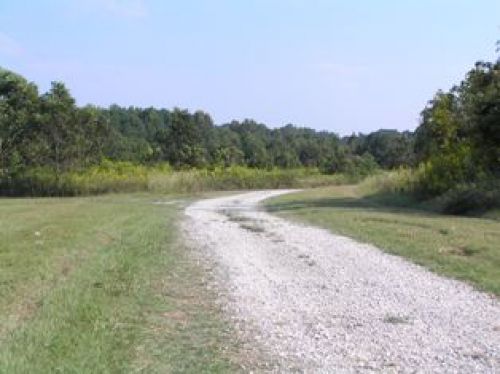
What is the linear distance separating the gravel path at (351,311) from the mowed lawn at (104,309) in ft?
1.76

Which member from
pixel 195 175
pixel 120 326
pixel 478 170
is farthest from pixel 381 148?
pixel 120 326

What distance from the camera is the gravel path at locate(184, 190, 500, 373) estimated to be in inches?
276

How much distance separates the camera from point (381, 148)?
431ft

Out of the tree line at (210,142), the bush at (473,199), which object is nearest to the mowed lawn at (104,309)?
Result: the bush at (473,199)

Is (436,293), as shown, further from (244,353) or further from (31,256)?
(31,256)

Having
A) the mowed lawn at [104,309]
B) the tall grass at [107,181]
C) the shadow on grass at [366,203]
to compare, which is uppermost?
the tall grass at [107,181]

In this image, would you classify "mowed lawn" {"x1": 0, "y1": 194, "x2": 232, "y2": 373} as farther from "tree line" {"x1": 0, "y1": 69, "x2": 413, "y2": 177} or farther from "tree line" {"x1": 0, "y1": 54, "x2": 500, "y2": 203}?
"tree line" {"x1": 0, "y1": 69, "x2": 413, "y2": 177}

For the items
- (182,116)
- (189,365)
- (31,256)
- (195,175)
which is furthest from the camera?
(182,116)

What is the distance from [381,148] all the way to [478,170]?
9901cm

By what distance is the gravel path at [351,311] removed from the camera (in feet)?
23.0

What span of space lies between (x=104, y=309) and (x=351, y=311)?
296 cm

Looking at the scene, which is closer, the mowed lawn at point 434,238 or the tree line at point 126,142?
the mowed lawn at point 434,238

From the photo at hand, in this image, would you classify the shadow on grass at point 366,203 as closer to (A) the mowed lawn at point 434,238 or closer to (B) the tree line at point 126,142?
(A) the mowed lawn at point 434,238

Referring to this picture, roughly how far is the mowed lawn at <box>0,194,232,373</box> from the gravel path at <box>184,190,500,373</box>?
0.54 meters
